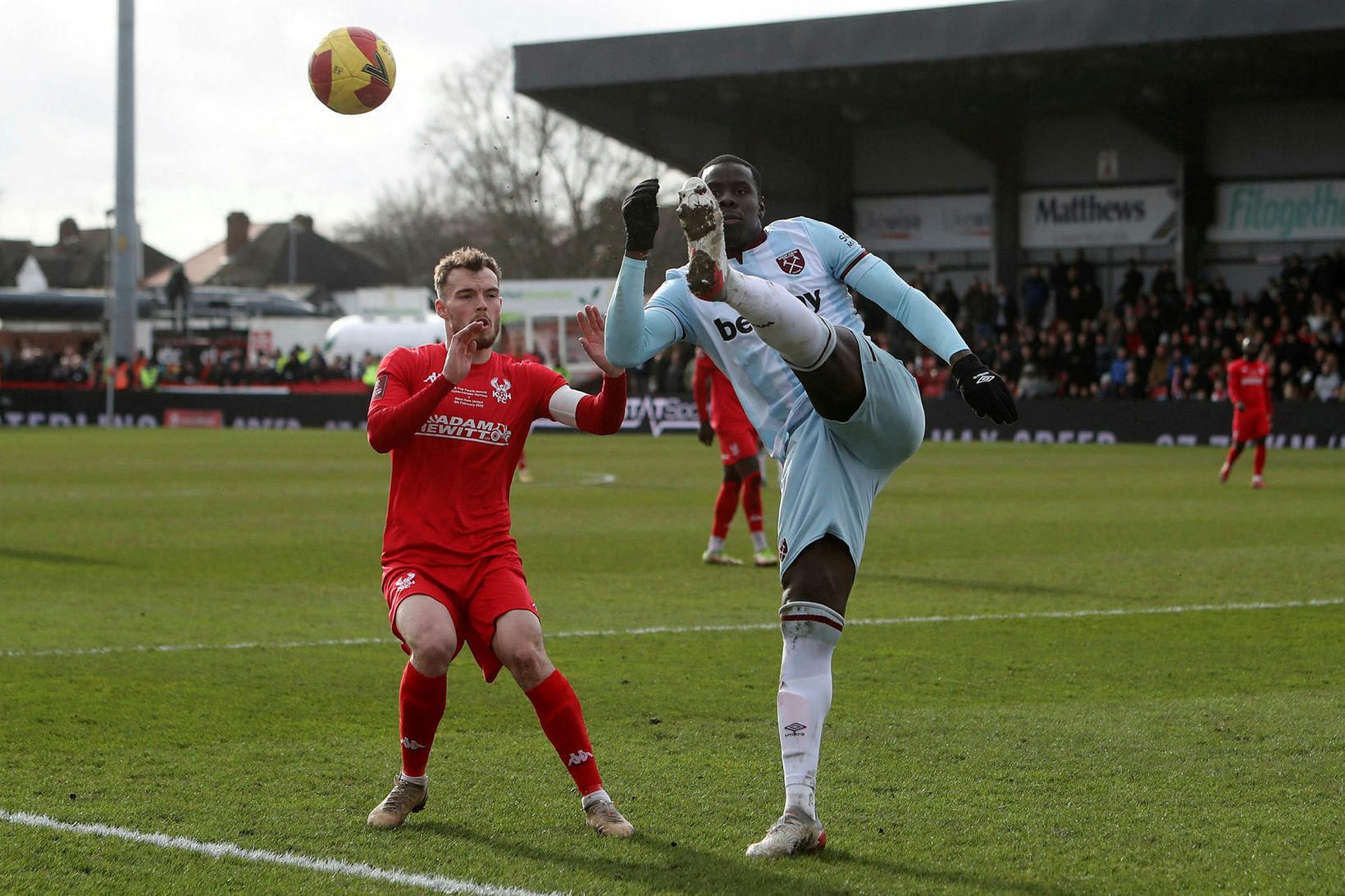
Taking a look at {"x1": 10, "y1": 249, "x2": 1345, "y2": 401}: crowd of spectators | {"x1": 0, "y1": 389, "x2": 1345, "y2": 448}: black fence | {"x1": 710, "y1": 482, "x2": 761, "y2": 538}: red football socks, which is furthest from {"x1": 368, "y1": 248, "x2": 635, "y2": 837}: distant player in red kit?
{"x1": 10, "y1": 249, "x2": 1345, "y2": 401}: crowd of spectators

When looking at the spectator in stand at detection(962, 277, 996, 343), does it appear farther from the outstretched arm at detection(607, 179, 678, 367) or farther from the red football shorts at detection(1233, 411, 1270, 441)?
the outstretched arm at detection(607, 179, 678, 367)

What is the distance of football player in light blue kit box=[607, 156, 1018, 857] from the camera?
447cm

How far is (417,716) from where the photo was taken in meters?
4.95

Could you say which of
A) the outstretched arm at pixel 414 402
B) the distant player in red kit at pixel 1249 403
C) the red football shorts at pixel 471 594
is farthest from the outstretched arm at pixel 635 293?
the distant player in red kit at pixel 1249 403

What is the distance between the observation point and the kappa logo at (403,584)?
16.0 ft

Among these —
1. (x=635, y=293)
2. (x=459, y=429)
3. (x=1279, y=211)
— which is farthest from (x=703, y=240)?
(x=1279, y=211)

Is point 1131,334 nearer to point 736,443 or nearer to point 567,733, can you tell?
point 736,443

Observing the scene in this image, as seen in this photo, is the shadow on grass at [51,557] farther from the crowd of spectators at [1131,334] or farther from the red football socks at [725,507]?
the crowd of spectators at [1131,334]

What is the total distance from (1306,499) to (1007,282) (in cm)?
2208

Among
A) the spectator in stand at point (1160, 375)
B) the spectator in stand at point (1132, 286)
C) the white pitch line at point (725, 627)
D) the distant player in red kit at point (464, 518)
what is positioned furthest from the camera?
the spectator in stand at point (1132, 286)

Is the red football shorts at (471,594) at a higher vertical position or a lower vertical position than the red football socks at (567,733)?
higher

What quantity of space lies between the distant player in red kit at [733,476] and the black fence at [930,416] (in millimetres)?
10062

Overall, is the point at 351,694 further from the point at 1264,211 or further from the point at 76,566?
the point at 1264,211

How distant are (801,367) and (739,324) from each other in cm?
45
